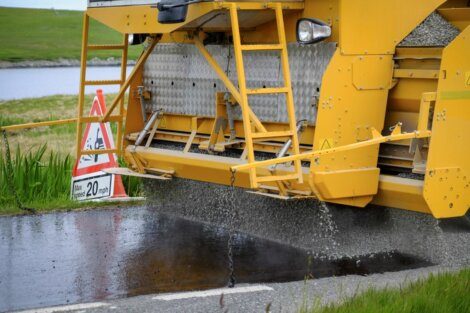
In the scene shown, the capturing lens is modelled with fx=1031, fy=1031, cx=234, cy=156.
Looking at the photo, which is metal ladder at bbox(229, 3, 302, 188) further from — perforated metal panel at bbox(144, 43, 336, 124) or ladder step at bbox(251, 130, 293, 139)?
perforated metal panel at bbox(144, 43, 336, 124)

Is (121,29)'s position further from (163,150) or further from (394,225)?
(394,225)

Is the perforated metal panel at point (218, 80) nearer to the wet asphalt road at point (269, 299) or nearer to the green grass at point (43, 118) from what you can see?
the wet asphalt road at point (269, 299)

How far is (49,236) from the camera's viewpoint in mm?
8992

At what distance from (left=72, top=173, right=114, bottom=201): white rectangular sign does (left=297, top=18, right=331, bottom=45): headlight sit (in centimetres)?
338

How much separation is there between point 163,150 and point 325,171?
2.04 metres

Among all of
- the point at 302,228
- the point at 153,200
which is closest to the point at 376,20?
the point at 302,228

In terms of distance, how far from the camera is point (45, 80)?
29344 millimetres

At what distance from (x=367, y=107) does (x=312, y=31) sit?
75 centimetres

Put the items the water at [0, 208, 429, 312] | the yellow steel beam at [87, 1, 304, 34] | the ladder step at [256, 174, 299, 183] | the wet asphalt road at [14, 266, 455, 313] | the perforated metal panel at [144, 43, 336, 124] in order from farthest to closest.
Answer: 1. the perforated metal panel at [144, 43, 336, 124]
2. the yellow steel beam at [87, 1, 304, 34]
3. the ladder step at [256, 174, 299, 183]
4. the water at [0, 208, 429, 312]
5. the wet asphalt road at [14, 266, 455, 313]

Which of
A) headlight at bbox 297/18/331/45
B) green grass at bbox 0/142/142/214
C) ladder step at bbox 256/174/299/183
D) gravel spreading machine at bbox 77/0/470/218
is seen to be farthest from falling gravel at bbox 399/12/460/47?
green grass at bbox 0/142/142/214

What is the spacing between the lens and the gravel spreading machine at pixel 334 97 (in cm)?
782

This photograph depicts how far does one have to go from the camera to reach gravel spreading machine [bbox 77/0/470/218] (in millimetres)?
7824

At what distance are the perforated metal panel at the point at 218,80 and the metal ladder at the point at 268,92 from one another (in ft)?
1.11

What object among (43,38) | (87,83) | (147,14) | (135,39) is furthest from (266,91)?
(43,38)
